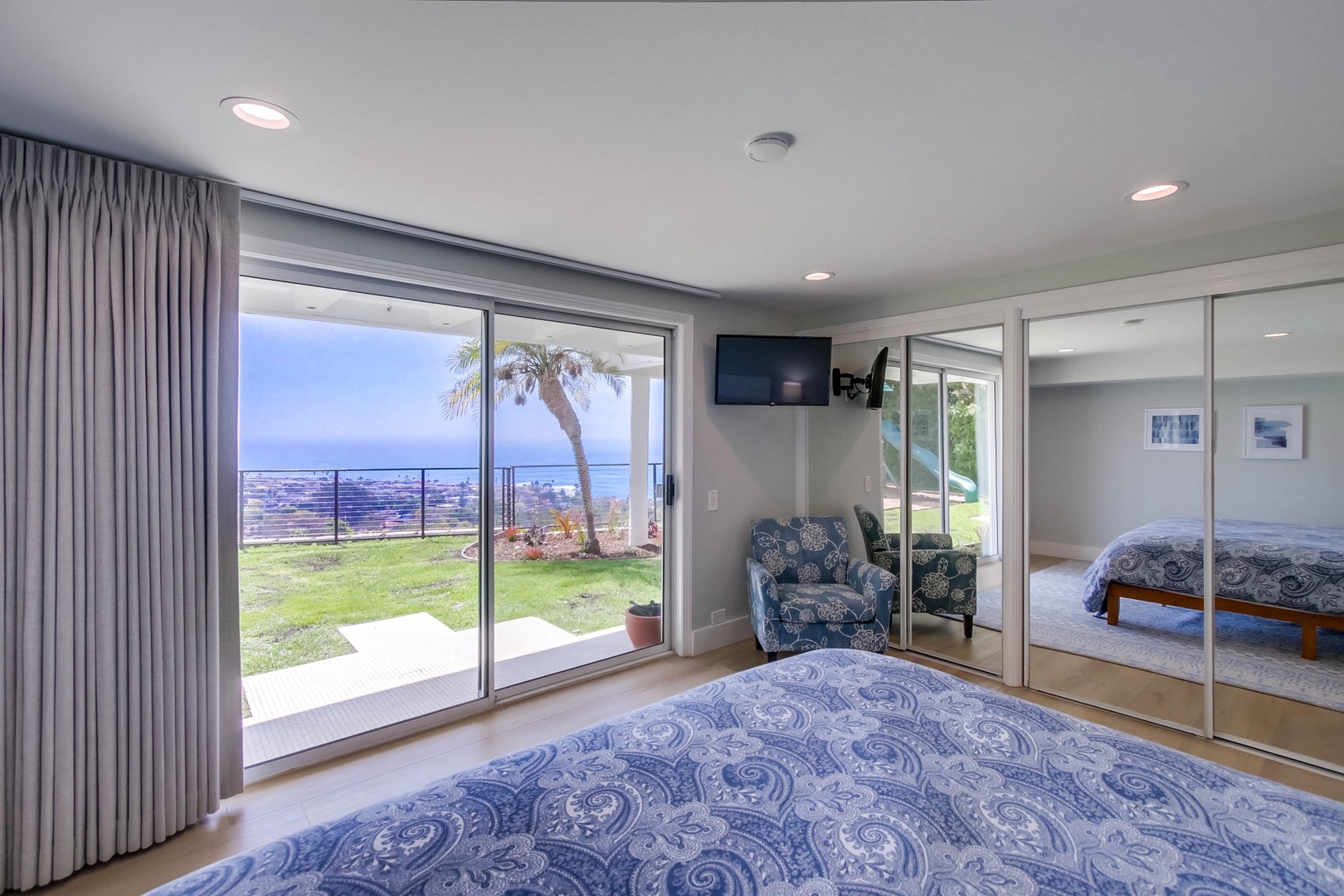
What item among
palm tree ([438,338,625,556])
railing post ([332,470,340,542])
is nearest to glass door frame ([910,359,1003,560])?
palm tree ([438,338,625,556])

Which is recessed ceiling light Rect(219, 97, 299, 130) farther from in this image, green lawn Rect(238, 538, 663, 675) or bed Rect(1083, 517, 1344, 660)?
bed Rect(1083, 517, 1344, 660)

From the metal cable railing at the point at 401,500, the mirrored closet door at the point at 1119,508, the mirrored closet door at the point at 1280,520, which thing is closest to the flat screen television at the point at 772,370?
the metal cable railing at the point at 401,500

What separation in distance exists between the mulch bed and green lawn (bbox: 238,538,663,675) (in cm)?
4

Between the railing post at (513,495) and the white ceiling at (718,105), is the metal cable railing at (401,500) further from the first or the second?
the white ceiling at (718,105)

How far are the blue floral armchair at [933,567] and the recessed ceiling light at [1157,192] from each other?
7.10 feet

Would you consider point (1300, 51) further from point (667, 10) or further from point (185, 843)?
point (185, 843)

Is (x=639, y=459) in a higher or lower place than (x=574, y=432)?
lower

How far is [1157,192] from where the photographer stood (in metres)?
2.28

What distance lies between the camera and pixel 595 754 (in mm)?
1477

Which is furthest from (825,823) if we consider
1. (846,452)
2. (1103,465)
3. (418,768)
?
(846,452)

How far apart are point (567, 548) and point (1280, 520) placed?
360 centimetres

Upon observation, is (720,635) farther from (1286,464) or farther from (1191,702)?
(1286,464)

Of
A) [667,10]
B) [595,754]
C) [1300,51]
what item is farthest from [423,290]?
[1300,51]

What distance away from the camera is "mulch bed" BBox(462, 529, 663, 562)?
3262mm
